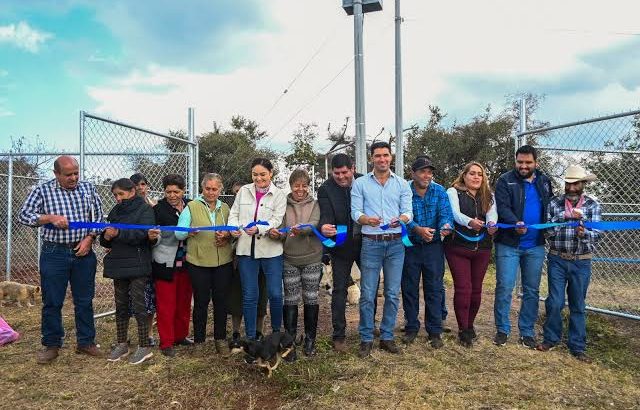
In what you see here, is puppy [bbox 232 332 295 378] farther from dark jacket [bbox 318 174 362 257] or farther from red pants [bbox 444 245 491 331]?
red pants [bbox 444 245 491 331]

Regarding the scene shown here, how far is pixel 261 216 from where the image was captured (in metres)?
4.61

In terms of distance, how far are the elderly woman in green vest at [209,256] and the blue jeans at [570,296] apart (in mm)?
3187

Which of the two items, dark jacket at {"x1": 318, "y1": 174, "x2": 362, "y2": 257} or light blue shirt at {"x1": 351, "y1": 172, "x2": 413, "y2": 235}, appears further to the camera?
dark jacket at {"x1": 318, "y1": 174, "x2": 362, "y2": 257}

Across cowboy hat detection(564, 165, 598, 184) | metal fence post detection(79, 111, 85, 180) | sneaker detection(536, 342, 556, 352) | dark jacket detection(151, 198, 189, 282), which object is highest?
metal fence post detection(79, 111, 85, 180)

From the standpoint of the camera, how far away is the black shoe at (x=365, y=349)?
4609 mm

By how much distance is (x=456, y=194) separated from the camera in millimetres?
5012

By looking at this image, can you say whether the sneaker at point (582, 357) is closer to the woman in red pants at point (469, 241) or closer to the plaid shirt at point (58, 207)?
the woman in red pants at point (469, 241)

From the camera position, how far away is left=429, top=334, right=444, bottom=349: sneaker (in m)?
4.93

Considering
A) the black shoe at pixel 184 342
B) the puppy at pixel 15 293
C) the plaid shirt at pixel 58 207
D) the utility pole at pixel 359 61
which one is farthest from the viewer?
the puppy at pixel 15 293

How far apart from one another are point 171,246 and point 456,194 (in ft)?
9.45

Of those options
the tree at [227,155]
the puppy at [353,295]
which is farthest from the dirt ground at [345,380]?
the tree at [227,155]

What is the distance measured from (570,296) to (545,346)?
56cm

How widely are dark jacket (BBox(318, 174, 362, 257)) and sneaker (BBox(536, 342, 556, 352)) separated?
6.74 ft

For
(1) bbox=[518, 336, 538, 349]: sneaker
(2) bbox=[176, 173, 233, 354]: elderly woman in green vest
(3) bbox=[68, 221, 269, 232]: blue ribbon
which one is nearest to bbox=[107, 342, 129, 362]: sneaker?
(2) bbox=[176, 173, 233, 354]: elderly woman in green vest
